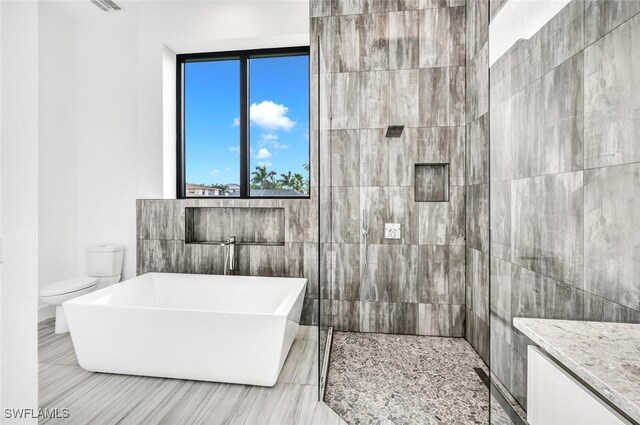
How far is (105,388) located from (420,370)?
198 centimetres

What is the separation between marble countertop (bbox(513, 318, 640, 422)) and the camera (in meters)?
0.59

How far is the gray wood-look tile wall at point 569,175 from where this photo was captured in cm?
75

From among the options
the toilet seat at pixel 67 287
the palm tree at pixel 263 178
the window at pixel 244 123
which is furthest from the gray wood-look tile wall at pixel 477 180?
the toilet seat at pixel 67 287

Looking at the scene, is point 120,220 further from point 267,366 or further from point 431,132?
point 431,132

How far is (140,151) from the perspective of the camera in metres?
3.10

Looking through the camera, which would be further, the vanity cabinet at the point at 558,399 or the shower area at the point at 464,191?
the shower area at the point at 464,191

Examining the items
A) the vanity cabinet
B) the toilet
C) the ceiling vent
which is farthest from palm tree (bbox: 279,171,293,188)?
the vanity cabinet

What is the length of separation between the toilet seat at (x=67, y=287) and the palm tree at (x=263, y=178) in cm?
172

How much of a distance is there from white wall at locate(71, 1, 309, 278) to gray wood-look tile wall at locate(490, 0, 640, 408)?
8.13 ft

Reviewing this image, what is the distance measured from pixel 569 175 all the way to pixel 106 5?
152 inches

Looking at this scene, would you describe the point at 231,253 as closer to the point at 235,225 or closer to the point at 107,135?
the point at 235,225

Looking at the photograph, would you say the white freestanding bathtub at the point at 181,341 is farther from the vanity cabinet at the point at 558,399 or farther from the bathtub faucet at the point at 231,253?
the vanity cabinet at the point at 558,399

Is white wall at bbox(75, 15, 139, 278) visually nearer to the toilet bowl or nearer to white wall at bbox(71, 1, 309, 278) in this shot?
white wall at bbox(71, 1, 309, 278)

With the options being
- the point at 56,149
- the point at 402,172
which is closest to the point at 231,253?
the point at 402,172
